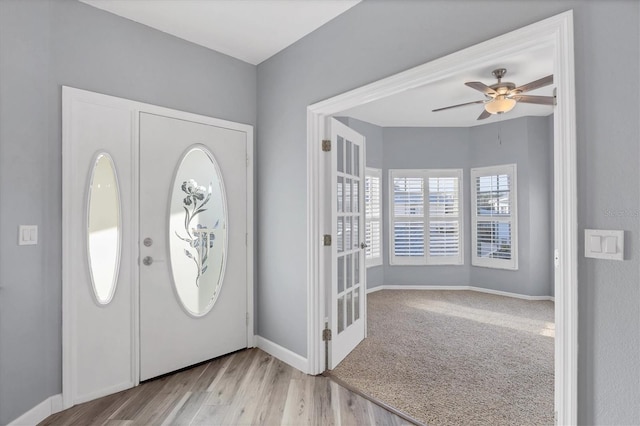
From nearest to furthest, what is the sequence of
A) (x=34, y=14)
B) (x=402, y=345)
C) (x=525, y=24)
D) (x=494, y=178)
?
(x=525, y=24), (x=34, y=14), (x=402, y=345), (x=494, y=178)

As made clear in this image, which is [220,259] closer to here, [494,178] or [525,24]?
[525,24]

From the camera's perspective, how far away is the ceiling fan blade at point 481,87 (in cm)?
315

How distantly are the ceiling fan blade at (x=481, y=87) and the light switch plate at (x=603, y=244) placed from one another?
2.16m

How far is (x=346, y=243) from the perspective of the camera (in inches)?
121

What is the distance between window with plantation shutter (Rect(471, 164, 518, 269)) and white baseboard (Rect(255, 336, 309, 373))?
4.07 m

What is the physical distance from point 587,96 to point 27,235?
3012 millimetres

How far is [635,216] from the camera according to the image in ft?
4.26

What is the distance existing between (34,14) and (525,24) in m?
2.79

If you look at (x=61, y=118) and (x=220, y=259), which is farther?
(x=220, y=259)

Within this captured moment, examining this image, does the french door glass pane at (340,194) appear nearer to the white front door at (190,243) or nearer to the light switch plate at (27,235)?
the white front door at (190,243)

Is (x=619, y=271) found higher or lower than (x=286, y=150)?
lower

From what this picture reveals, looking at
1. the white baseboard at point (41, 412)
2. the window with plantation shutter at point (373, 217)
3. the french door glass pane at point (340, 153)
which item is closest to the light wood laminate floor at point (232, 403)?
the white baseboard at point (41, 412)

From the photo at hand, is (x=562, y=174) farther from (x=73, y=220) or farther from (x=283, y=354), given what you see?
(x=73, y=220)

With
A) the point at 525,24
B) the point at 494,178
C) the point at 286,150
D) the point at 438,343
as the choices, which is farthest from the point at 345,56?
the point at 494,178
